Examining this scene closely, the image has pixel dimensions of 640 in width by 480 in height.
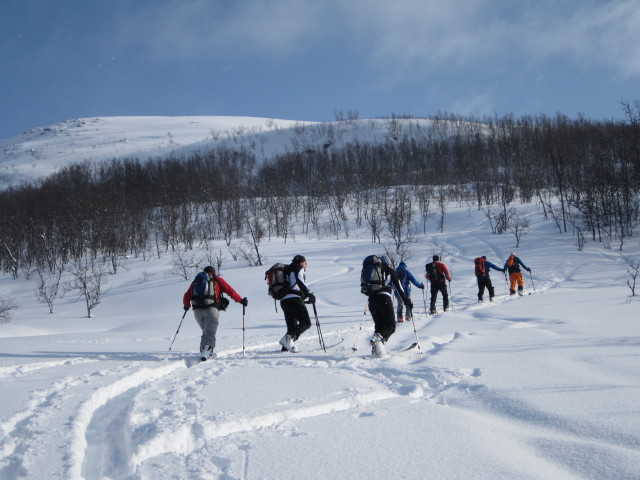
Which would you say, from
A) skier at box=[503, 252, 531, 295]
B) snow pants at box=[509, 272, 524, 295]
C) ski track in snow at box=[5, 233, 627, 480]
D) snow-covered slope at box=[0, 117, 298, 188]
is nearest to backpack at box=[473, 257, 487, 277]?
skier at box=[503, 252, 531, 295]

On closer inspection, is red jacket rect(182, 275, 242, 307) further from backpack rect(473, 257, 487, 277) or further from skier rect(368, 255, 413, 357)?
backpack rect(473, 257, 487, 277)

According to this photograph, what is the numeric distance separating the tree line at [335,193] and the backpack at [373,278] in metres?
24.7

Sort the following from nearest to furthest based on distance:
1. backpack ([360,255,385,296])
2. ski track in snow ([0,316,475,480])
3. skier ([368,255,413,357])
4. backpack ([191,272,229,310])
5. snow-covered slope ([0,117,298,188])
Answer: ski track in snow ([0,316,475,480])
skier ([368,255,413,357])
backpack ([360,255,385,296])
backpack ([191,272,229,310])
snow-covered slope ([0,117,298,188])

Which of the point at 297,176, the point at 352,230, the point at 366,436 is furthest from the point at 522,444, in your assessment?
the point at 297,176

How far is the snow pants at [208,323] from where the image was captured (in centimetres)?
666

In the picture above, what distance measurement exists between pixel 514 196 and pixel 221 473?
6088 cm

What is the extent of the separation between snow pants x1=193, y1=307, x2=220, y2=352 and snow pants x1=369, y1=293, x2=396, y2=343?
2665 millimetres

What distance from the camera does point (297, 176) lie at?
7281 centimetres

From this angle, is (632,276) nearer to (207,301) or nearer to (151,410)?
(207,301)

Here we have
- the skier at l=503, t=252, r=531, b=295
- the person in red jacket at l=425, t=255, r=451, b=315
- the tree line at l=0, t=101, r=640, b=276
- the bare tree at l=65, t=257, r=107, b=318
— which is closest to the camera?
the person in red jacket at l=425, t=255, r=451, b=315

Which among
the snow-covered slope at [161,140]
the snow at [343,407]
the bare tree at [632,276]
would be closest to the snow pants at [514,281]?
the bare tree at [632,276]

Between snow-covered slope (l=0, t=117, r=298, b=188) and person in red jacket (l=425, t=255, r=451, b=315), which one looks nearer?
person in red jacket (l=425, t=255, r=451, b=315)

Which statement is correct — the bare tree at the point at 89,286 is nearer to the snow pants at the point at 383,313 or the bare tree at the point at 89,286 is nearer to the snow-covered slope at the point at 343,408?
the snow-covered slope at the point at 343,408

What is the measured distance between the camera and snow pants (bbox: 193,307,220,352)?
6665 millimetres
